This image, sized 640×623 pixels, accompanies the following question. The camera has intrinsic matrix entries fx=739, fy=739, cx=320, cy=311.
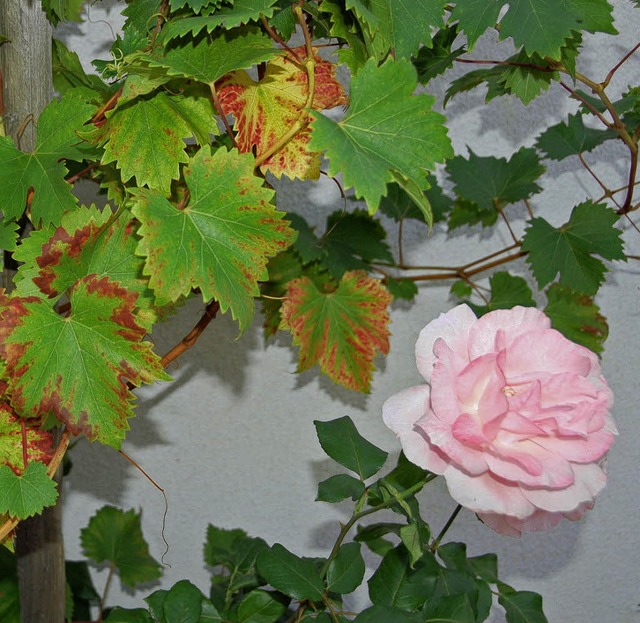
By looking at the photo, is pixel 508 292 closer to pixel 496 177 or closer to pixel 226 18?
pixel 496 177

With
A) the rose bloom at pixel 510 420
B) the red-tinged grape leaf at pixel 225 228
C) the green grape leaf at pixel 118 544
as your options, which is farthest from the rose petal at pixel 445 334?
the green grape leaf at pixel 118 544

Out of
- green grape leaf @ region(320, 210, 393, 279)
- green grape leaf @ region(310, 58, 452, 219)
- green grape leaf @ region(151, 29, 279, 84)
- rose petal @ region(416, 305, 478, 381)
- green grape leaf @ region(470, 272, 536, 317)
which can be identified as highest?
green grape leaf @ region(151, 29, 279, 84)

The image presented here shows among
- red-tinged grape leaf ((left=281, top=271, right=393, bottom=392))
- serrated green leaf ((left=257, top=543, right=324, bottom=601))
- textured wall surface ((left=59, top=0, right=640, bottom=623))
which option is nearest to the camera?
serrated green leaf ((left=257, top=543, right=324, bottom=601))

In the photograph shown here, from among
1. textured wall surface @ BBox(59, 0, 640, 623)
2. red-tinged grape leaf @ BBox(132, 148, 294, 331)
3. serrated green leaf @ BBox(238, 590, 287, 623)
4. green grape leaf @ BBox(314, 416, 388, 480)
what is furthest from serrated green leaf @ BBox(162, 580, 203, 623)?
textured wall surface @ BBox(59, 0, 640, 623)

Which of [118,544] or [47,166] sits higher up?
[47,166]

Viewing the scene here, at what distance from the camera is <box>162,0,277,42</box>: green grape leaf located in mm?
417

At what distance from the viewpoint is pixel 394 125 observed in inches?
16.6

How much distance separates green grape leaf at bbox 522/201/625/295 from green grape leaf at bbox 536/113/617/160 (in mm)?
80

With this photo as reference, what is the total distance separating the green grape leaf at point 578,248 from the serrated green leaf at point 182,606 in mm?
438

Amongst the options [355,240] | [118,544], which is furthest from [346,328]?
[118,544]

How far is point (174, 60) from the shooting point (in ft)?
1.45

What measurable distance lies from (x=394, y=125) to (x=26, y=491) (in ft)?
1.05

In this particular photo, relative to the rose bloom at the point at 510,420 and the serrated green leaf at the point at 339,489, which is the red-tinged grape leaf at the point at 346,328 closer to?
the serrated green leaf at the point at 339,489

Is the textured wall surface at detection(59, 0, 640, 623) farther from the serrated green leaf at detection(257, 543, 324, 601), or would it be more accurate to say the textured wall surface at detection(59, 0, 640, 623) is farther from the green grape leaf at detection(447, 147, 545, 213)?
the serrated green leaf at detection(257, 543, 324, 601)
